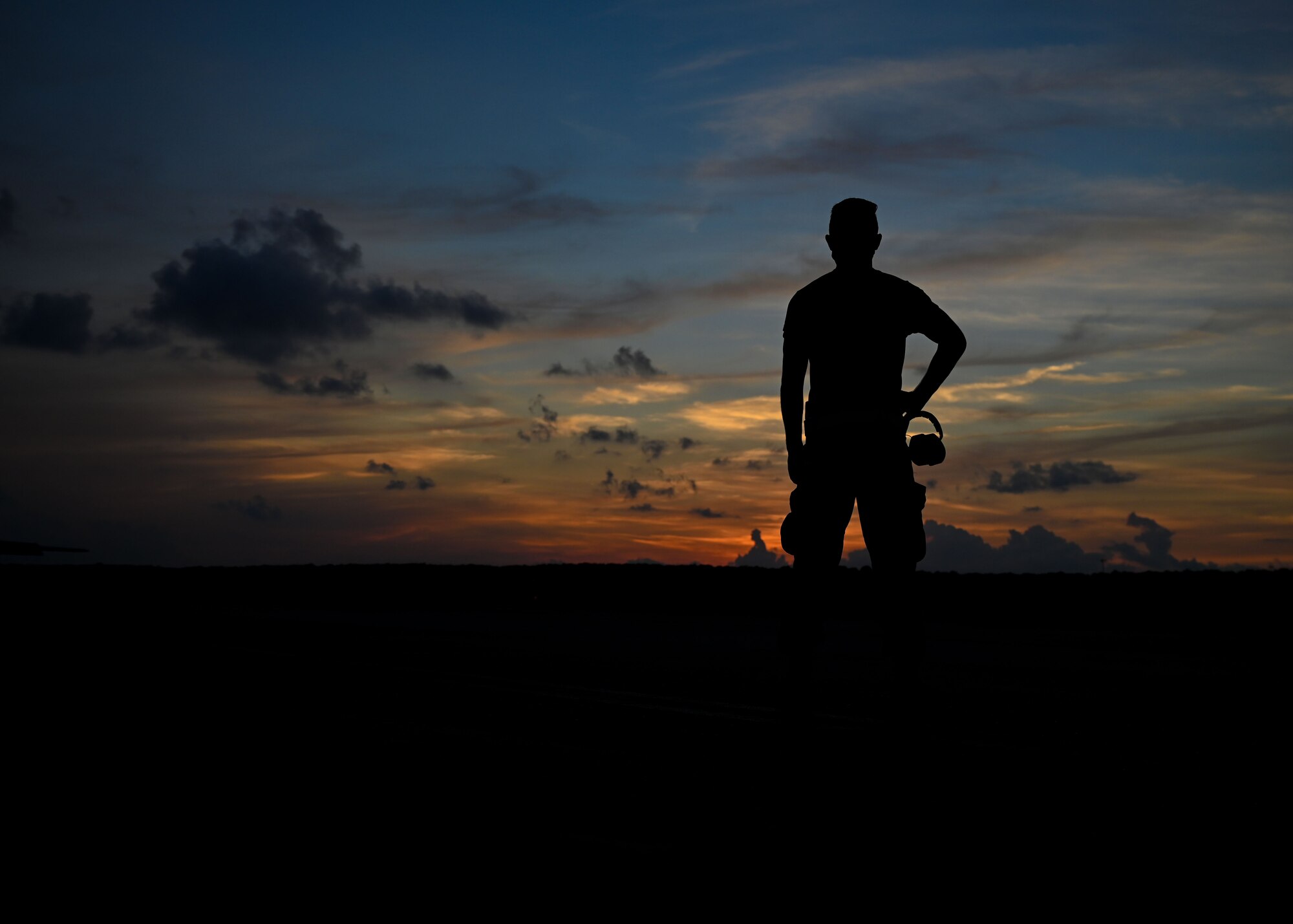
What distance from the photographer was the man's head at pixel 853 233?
598cm

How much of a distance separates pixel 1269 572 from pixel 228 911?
36.5m

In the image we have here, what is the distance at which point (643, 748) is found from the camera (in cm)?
527

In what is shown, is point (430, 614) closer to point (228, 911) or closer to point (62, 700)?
point (62, 700)

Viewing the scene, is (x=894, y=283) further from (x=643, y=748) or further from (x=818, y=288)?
(x=643, y=748)

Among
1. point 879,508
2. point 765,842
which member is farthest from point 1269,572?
point 765,842

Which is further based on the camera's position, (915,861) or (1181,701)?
(1181,701)

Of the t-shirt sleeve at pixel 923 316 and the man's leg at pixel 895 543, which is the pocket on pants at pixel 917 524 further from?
the t-shirt sleeve at pixel 923 316

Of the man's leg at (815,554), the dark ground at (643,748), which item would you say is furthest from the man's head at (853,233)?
the dark ground at (643,748)

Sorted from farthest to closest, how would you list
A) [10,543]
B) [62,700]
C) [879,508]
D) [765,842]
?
1. [10,543]
2. [62,700]
3. [879,508]
4. [765,842]

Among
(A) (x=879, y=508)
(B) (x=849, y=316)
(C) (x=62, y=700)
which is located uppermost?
(B) (x=849, y=316)

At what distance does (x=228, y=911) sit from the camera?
280cm

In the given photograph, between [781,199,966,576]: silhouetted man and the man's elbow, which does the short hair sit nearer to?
[781,199,966,576]: silhouetted man

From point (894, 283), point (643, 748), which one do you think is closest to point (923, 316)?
point (894, 283)

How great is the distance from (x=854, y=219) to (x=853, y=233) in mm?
78
